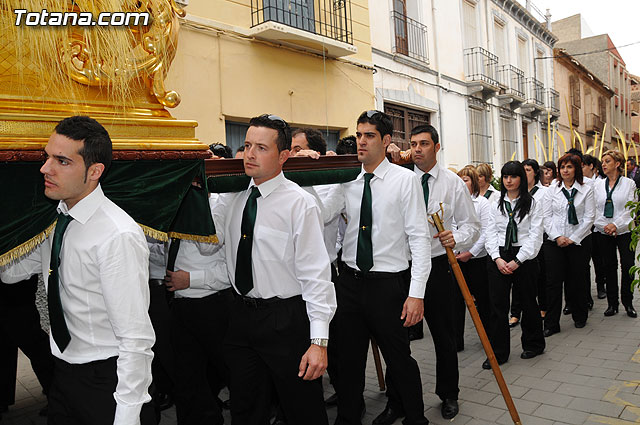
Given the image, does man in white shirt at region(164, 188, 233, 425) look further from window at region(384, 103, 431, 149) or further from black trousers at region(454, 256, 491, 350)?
window at region(384, 103, 431, 149)

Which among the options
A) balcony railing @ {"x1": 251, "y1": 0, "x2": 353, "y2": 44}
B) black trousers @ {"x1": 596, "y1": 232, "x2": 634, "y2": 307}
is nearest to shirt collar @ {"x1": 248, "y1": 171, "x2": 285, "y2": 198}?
black trousers @ {"x1": 596, "y1": 232, "x2": 634, "y2": 307}

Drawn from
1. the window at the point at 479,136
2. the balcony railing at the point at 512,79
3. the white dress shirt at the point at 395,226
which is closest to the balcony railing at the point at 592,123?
the balcony railing at the point at 512,79

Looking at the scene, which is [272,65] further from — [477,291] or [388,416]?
[388,416]

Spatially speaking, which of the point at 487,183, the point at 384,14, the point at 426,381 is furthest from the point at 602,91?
the point at 426,381

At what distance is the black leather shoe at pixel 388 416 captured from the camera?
11.7 feet

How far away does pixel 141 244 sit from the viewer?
1961 millimetres

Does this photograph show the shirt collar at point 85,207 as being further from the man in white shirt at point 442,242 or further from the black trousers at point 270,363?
the man in white shirt at point 442,242

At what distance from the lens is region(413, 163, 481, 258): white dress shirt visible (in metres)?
4.12

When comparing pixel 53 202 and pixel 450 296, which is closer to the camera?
pixel 53 202

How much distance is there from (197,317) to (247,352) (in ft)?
2.52

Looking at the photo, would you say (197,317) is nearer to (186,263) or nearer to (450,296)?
(186,263)

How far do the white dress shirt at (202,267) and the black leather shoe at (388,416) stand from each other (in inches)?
55.7

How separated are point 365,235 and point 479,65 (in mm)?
13032

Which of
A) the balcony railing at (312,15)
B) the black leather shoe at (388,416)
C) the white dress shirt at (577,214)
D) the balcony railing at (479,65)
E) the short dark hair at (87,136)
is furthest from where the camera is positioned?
the balcony railing at (479,65)
